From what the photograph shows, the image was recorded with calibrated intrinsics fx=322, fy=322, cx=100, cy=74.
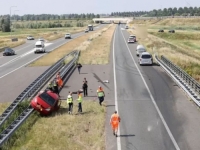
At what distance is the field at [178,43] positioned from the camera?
4206 cm

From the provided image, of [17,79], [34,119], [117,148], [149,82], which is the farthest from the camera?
[17,79]

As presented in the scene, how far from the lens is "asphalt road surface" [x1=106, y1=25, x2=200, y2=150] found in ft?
53.1

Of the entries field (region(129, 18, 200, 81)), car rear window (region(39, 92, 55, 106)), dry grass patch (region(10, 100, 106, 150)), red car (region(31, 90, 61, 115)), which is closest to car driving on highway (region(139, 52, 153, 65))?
field (region(129, 18, 200, 81))

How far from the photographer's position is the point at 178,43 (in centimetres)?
9362

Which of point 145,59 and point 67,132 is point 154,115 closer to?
point 67,132

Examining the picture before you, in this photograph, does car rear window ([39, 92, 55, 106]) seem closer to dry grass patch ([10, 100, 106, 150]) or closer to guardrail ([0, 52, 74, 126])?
dry grass patch ([10, 100, 106, 150])

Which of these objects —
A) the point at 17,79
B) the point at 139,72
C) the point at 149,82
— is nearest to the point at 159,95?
the point at 149,82

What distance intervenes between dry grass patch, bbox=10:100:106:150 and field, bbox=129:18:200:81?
1874cm

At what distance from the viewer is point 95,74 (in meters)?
36.0

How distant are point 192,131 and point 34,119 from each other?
9451 mm

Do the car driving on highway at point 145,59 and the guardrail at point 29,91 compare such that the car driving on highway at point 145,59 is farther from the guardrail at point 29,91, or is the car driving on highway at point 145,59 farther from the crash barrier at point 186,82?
the guardrail at point 29,91

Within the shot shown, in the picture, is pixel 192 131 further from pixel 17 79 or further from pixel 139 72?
pixel 17 79

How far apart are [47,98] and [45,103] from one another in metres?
0.49

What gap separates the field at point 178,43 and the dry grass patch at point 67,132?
18.7m
